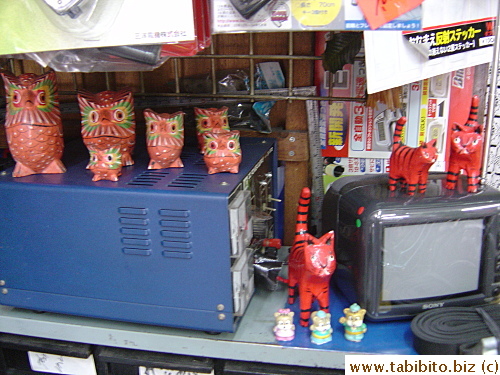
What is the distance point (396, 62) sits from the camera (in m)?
0.98

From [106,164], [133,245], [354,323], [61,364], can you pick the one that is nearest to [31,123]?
[106,164]

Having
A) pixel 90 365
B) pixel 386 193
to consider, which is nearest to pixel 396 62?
pixel 386 193

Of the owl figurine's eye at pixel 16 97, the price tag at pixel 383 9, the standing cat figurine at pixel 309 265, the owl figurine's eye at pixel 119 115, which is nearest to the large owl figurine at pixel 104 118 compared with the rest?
the owl figurine's eye at pixel 119 115

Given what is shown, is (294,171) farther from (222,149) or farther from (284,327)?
(284,327)

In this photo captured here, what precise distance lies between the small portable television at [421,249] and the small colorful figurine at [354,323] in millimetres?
38

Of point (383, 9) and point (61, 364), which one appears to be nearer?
point (383, 9)

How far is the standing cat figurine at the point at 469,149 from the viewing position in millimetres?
1036

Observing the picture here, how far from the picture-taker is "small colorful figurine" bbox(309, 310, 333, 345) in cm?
99

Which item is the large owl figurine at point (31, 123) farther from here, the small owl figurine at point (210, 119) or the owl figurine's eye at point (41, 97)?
the small owl figurine at point (210, 119)

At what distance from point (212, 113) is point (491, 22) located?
647mm

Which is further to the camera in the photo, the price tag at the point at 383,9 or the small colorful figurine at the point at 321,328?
the small colorful figurine at the point at 321,328

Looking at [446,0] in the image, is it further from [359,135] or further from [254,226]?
[254,226]

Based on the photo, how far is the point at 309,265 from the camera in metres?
0.97

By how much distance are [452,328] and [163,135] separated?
2.30 feet
